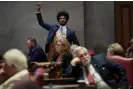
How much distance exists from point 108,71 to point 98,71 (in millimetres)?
130

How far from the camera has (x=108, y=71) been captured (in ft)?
21.3

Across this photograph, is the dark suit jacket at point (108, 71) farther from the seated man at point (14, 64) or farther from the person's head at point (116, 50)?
the seated man at point (14, 64)

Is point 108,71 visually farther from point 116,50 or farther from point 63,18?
point 63,18

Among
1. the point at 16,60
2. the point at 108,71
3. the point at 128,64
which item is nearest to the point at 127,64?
the point at 128,64

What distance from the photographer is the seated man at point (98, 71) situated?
21.1 feet

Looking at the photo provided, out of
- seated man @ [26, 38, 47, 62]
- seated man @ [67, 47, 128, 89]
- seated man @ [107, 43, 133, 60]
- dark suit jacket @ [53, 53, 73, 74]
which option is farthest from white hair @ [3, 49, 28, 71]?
seated man @ [26, 38, 47, 62]

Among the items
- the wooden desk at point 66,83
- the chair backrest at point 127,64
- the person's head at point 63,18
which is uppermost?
the person's head at point 63,18

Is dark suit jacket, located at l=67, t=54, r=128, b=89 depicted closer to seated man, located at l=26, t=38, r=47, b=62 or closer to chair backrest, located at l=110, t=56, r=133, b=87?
chair backrest, located at l=110, t=56, r=133, b=87

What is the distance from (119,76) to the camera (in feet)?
21.4

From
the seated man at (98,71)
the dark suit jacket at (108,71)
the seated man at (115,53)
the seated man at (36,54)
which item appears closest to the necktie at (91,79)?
the seated man at (98,71)

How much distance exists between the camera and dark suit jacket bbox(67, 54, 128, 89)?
644 cm

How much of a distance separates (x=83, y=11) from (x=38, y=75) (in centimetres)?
713

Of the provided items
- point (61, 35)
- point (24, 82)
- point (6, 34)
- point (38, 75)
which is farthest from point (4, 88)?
point (6, 34)

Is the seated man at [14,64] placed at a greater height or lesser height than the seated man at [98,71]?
greater
